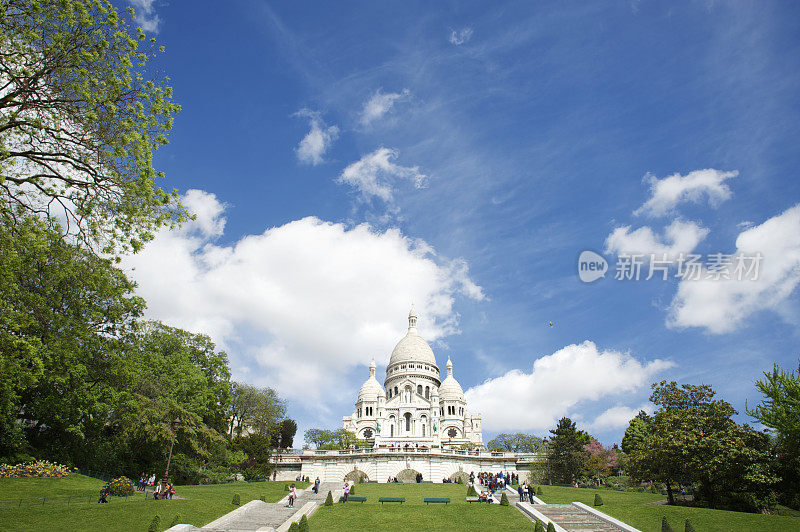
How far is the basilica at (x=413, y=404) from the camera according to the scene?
300ft

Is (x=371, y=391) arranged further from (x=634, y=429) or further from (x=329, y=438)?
(x=634, y=429)

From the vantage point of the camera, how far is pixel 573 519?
27.5 m

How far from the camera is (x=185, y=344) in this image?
52.2 meters

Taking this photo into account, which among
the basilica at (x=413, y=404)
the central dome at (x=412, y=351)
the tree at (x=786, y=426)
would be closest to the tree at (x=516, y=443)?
the basilica at (x=413, y=404)

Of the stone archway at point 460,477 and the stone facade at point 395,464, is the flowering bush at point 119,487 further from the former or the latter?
the stone archway at point 460,477

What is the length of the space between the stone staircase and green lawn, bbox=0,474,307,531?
1853cm

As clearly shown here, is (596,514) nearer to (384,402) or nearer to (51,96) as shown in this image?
(51,96)

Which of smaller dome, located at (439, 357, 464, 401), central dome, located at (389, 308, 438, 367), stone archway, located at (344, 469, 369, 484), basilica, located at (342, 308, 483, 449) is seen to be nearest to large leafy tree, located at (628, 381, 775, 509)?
stone archway, located at (344, 469, 369, 484)

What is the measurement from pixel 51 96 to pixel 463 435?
91.6 metres

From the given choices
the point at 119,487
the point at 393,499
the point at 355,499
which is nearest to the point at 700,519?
the point at 393,499

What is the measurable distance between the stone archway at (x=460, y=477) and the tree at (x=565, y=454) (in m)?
8.62

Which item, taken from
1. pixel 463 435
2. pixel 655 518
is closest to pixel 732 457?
pixel 655 518

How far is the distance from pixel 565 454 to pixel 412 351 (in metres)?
58.8

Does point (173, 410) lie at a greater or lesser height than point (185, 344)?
lesser
